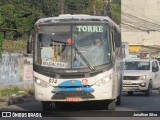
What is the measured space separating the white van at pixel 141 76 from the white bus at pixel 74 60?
1043cm

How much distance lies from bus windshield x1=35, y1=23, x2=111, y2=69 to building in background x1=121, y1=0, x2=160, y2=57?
64098 millimetres

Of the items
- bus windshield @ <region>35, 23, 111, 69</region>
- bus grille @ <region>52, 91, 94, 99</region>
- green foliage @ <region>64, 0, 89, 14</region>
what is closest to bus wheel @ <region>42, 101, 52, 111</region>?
bus grille @ <region>52, 91, 94, 99</region>

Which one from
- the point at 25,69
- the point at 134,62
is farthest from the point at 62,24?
the point at 25,69

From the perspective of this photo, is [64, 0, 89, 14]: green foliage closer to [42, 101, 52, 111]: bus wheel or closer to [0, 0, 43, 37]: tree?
[0, 0, 43, 37]: tree

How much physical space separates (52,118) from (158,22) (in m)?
74.1

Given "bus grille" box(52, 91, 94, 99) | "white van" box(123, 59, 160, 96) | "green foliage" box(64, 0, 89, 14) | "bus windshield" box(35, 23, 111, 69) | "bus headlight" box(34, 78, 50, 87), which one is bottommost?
"white van" box(123, 59, 160, 96)

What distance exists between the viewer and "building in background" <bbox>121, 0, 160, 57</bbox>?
83.9m

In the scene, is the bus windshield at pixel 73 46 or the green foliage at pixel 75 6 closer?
the bus windshield at pixel 73 46

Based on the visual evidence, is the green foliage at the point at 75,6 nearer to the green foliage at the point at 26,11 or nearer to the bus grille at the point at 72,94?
the green foliage at the point at 26,11

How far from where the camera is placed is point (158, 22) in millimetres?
88312

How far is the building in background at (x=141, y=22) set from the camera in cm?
8395

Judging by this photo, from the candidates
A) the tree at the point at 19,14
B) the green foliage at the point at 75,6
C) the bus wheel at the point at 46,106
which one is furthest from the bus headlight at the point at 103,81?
the green foliage at the point at 75,6

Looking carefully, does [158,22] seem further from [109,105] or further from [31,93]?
[109,105]

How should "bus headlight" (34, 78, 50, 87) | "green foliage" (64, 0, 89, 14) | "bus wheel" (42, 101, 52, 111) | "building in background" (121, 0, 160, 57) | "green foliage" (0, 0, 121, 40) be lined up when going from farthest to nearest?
"building in background" (121, 0, 160, 57)
"green foliage" (64, 0, 89, 14)
"green foliage" (0, 0, 121, 40)
"bus wheel" (42, 101, 52, 111)
"bus headlight" (34, 78, 50, 87)
